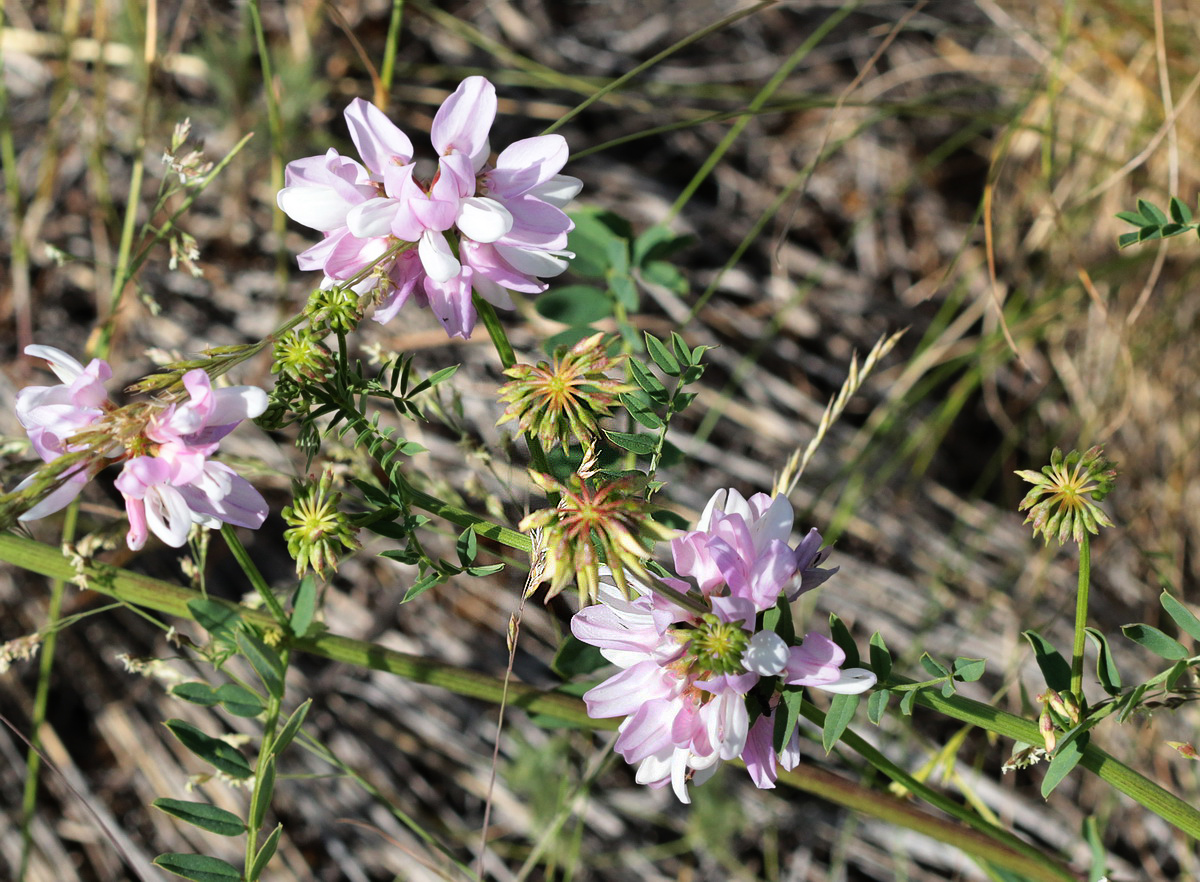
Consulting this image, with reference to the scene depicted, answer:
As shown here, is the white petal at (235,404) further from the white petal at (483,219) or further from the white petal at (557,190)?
the white petal at (557,190)

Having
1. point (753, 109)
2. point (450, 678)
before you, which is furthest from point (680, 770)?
point (753, 109)

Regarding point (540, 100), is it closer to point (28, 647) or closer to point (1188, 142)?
point (1188, 142)

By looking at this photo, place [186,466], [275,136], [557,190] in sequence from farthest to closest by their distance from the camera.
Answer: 1. [275,136]
2. [557,190]
3. [186,466]

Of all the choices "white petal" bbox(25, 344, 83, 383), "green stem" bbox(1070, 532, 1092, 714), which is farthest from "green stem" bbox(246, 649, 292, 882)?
"green stem" bbox(1070, 532, 1092, 714)

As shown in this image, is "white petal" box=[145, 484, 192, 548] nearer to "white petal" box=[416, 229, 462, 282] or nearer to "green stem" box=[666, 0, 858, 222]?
"white petal" box=[416, 229, 462, 282]

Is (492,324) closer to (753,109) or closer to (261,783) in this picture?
(261,783)

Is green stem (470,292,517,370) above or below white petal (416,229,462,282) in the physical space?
below
